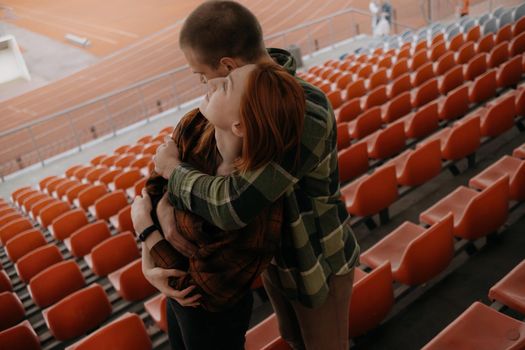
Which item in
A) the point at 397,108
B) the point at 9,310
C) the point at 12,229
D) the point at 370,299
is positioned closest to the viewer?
the point at 370,299

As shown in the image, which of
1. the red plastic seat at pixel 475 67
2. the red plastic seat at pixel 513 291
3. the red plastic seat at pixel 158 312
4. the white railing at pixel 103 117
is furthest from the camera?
the white railing at pixel 103 117

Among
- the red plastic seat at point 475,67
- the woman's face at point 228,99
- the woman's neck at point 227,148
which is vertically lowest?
the red plastic seat at point 475,67

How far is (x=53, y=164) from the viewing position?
30.8ft

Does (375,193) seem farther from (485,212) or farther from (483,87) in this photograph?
(483,87)

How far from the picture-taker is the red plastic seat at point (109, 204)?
14.8 feet

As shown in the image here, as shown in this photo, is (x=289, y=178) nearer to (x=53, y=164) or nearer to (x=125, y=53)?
Answer: (x=53, y=164)

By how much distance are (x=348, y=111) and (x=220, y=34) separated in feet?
13.8

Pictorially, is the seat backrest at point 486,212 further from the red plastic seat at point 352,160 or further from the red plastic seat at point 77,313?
the red plastic seat at point 77,313

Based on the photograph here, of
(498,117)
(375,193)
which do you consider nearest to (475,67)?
(498,117)

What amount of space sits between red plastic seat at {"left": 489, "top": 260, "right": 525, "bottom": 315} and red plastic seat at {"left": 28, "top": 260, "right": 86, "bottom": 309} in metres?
2.67

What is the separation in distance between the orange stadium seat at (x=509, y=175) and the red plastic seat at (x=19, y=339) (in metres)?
2.80

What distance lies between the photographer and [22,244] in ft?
13.8

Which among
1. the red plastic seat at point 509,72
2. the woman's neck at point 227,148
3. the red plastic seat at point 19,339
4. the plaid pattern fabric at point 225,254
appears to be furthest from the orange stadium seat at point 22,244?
the red plastic seat at point 509,72

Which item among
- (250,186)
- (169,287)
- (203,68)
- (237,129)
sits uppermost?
(203,68)
